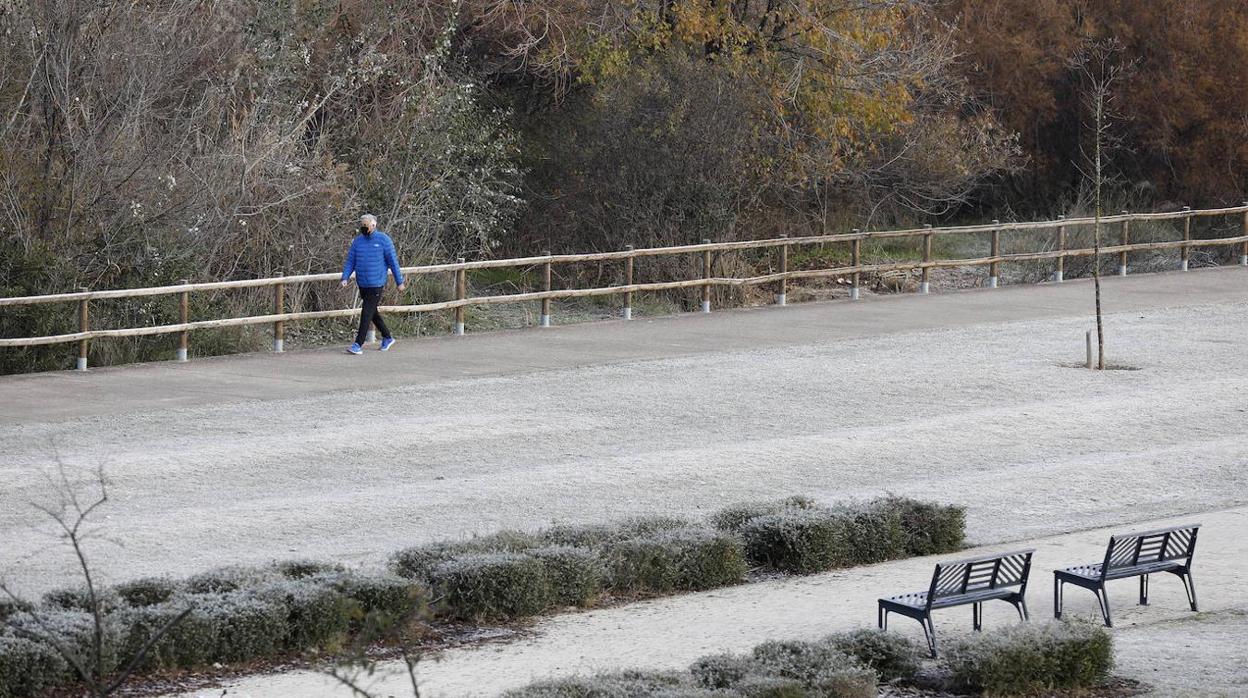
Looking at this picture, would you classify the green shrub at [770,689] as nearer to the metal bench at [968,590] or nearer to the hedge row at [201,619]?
the metal bench at [968,590]

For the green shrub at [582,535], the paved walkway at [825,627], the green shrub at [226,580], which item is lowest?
the paved walkway at [825,627]

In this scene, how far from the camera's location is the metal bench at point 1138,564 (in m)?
10.2

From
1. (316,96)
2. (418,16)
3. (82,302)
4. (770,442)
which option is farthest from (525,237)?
(770,442)

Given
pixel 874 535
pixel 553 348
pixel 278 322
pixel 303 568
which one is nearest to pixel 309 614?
pixel 303 568

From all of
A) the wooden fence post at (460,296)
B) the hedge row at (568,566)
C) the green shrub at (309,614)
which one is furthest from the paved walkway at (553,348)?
the green shrub at (309,614)

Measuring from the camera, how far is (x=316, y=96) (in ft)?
81.4

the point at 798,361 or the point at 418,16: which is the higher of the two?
the point at 418,16

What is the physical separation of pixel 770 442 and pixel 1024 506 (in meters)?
2.93

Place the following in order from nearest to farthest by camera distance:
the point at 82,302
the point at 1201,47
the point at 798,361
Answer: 1. the point at 82,302
2. the point at 798,361
3. the point at 1201,47

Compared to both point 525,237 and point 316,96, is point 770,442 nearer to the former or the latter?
point 316,96

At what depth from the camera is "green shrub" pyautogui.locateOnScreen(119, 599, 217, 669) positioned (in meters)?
8.77

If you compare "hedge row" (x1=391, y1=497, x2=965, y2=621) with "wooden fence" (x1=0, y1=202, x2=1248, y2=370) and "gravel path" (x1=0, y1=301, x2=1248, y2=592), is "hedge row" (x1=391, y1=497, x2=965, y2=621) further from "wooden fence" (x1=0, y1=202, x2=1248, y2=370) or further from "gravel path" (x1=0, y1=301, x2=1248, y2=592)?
"wooden fence" (x1=0, y1=202, x2=1248, y2=370)

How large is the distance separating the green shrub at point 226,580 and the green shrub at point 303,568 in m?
0.13

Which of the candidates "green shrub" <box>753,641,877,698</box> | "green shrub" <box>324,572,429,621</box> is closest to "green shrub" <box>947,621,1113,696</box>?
"green shrub" <box>753,641,877,698</box>
